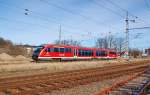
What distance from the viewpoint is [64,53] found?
149 feet

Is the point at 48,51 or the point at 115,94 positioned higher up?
the point at 48,51

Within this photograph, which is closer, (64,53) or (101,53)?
(64,53)

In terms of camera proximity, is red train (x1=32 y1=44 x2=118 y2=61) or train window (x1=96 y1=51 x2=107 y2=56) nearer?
red train (x1=32 y1=44 x2=118 y2=61)

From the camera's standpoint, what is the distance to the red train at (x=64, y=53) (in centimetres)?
4123

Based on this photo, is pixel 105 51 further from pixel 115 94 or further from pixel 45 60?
pixel 115 94

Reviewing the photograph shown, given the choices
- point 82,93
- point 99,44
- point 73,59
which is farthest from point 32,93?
point 99,44

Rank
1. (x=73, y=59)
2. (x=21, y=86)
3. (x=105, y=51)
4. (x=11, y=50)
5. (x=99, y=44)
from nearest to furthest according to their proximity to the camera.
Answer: (x=21, y=86), (x=73, y=59), (x=105, y=51), (x=11, y=50), (x=99, y=44)

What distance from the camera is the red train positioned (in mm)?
41228

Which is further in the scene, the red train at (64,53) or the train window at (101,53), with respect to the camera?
the train window at (101,53)

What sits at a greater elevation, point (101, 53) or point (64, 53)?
point (101, 53)

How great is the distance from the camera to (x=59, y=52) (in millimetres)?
43719

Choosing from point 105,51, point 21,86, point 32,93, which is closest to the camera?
point 32,93

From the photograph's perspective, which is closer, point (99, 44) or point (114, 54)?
point (114, 54)

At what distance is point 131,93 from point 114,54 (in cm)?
5847
